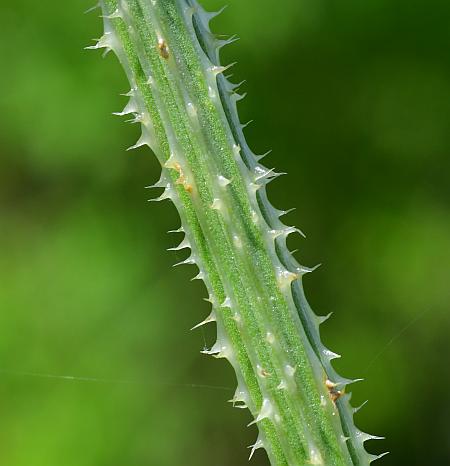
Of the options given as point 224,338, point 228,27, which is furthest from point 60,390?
point 224,338

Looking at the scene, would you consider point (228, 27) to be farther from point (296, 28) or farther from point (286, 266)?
point (286, 266)

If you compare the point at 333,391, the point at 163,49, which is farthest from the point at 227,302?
the point at 163,49

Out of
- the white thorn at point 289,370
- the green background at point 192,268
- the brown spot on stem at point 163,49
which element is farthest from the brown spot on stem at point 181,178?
the green background at point 192,268

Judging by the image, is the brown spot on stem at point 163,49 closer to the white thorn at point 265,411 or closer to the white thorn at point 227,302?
the white thorn at point 227,302

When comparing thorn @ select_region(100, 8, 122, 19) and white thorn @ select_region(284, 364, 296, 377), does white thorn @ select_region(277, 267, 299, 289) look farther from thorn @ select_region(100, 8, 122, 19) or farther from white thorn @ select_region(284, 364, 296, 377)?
thorn @ select_region(100, 8, 122, 19)

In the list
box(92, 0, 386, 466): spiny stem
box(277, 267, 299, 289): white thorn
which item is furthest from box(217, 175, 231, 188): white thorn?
box(277, 267, 299, 289): white thorn

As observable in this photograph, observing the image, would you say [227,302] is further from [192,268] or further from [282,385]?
[192,268]

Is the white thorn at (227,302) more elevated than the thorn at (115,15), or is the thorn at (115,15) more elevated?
the thorn at (115,15)
